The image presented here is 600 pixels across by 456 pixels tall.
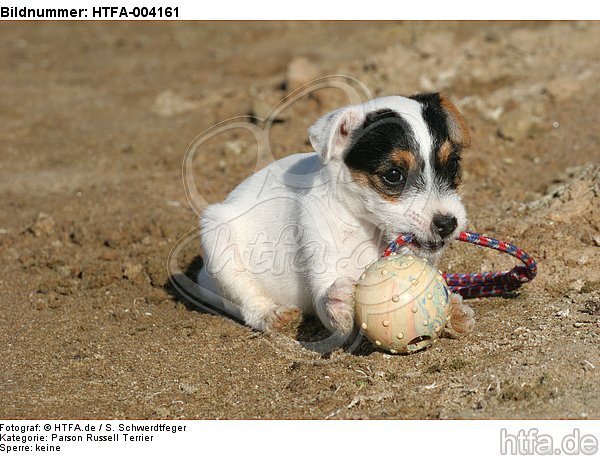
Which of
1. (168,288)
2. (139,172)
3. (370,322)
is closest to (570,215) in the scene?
(370,322)

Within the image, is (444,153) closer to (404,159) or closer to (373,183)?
(404,159)

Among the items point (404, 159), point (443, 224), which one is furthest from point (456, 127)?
point (443, 224)

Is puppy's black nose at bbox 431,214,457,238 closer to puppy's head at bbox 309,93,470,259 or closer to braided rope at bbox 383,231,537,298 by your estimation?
puppy's head at bbox 309,93,470,259

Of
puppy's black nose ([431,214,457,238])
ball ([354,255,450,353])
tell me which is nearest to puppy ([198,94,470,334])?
puppy's black nose ([431,214,457,238])

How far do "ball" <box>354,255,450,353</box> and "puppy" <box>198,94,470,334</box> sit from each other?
8.8 inches

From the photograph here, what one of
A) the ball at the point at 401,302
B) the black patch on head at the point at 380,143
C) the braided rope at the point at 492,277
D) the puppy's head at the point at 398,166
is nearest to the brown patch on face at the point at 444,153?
the puppy's head at the point at 398,166

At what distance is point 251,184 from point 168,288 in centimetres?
136

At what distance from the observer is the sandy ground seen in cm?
518

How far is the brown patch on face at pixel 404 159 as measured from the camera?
540 cm

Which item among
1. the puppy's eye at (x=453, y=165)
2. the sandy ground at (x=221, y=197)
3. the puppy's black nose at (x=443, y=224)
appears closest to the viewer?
the sandy ground at (x=221, y=197)

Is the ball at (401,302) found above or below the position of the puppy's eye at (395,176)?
below

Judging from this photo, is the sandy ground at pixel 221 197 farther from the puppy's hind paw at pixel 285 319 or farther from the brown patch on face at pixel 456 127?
the brown patch on face at pixel 456 127

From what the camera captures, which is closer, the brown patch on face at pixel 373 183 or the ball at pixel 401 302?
the ball at pixel 401 302

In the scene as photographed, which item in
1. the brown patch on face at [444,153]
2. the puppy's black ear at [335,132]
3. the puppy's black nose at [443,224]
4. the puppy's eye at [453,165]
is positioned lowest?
the puppy's black nose at [443,224]
